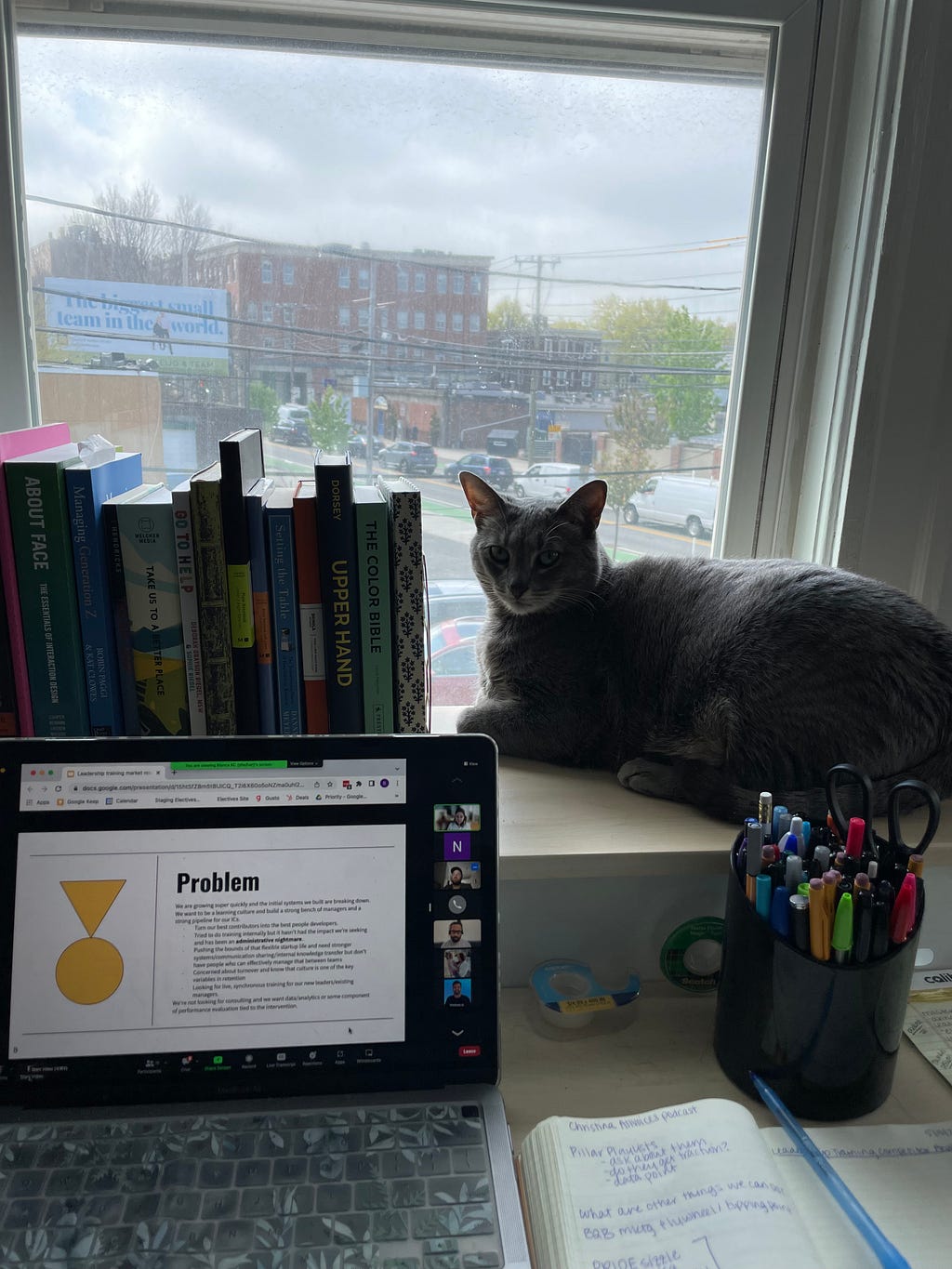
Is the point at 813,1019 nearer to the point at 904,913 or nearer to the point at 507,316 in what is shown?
the point at 904,913

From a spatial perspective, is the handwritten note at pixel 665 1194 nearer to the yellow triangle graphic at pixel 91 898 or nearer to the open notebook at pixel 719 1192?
the open notebook at pixel 719 1192

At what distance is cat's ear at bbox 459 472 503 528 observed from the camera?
1.09m

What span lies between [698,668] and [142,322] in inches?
30.4

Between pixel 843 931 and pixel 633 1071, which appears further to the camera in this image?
pixel 633 1071

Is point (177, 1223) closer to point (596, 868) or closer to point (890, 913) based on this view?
point (596, 868)

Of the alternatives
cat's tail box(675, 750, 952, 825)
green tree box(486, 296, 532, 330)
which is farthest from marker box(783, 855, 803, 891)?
green tree box(486, 296, 532, 330)

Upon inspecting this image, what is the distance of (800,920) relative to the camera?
0.72 m

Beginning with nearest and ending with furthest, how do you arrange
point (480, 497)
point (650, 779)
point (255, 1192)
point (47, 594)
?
1. point (255, 1192)
2. point (47, 594)
3. point (650, 779)
4. point (480, 497)

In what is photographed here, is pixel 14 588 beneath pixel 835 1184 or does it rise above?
above

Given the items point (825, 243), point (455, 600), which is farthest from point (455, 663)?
point (825, 243)

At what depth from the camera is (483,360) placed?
1135 millimetres

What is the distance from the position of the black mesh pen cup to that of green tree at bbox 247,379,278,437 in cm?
76

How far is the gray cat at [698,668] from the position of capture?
91 cm

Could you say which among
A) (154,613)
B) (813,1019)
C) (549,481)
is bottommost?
(813,1019)
